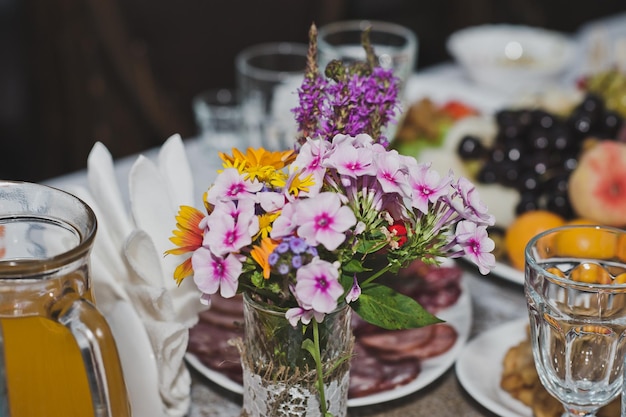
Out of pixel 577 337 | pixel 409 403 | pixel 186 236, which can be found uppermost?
pixel 186 236

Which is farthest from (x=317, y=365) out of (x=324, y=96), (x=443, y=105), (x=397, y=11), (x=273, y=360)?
(x=397, y=11)

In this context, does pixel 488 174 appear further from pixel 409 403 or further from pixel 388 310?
pixel 388 310

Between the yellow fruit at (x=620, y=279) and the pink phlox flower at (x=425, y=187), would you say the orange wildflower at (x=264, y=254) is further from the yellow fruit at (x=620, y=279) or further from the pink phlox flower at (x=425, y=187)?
the yellow fruit at (x=620, y=279)

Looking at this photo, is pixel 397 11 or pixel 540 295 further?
pixel 397 11

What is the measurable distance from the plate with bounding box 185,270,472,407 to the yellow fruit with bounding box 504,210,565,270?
12 cm

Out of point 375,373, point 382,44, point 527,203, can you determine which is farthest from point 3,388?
point 382,44

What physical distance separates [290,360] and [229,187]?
5.0 inches

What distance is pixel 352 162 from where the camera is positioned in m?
0.53

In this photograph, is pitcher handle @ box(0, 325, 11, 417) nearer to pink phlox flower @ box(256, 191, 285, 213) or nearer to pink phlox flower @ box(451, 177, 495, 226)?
pink phlox flower @ box(256, 191, 285, 213)

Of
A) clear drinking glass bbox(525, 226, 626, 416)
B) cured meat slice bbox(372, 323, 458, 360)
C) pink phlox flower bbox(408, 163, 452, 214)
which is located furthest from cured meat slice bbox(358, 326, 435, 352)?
pink phlox flower bbox(408, 163, 452, 214)

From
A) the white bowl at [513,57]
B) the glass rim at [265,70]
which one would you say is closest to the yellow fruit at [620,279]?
the glass rim at [265,70]

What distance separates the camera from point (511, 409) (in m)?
0.72

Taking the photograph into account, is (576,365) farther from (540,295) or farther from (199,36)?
(199,36)

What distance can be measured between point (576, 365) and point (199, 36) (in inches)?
56.0
